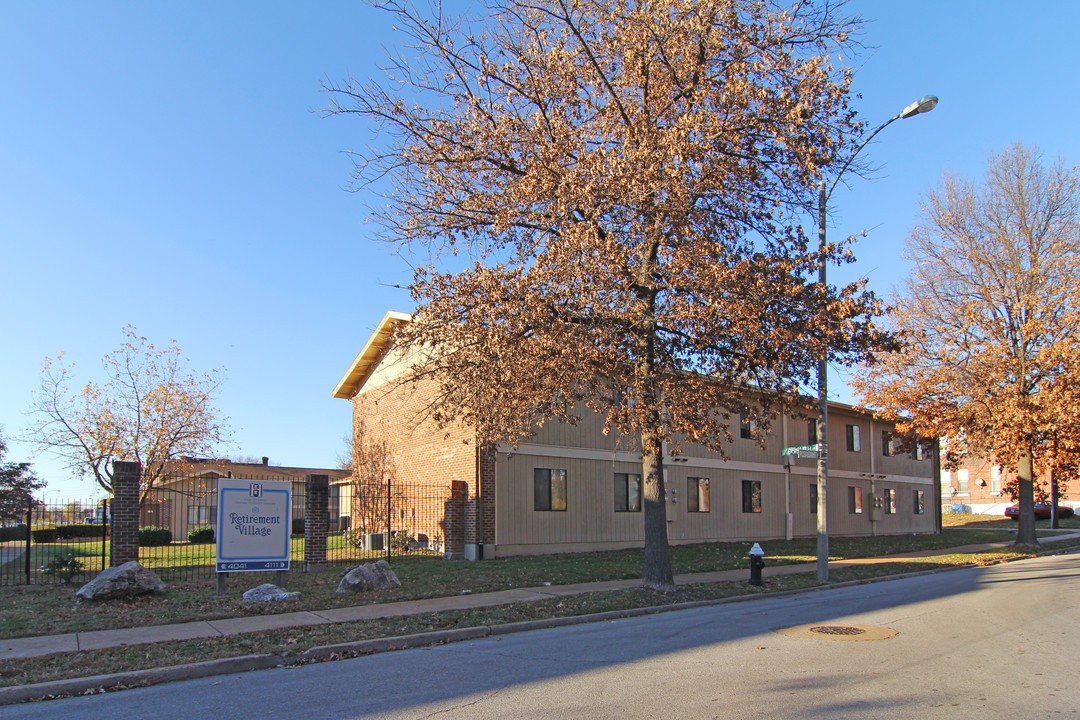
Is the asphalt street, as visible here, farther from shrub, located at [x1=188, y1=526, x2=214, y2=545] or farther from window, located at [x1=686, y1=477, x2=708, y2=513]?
shrub, located at [x1=188, y1=526, x2=214, y2=545]

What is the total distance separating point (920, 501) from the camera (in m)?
41.7

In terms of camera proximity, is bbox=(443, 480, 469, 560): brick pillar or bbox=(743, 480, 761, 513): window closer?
bbox=(443, 480, 469, 560): brick pillar

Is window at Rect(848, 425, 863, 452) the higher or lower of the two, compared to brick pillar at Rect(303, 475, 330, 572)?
higher

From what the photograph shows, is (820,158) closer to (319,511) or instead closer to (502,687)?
(502,687)

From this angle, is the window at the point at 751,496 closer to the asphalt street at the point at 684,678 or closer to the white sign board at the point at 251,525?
the asphalt street at the point at 684,678

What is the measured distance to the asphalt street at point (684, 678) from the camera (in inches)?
258

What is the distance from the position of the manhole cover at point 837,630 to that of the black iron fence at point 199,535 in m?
10.5

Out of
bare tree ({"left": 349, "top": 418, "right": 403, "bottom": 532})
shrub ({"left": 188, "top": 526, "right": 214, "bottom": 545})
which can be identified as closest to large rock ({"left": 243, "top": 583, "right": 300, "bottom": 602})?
bare tree ({"left": 349, "top": 418, "right": 403, "bottom": 532})

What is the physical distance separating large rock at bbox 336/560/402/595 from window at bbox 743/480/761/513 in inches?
735

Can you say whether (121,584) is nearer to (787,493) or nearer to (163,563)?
(163,563)

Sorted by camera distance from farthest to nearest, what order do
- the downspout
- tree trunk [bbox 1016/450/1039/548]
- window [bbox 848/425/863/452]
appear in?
window [bbox 848/425/863/452], the downspout, tree trunk [bbox 1016/450/1039/548]

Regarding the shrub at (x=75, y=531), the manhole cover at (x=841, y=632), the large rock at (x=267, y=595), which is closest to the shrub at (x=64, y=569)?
the large rock at (x=267, y=595)

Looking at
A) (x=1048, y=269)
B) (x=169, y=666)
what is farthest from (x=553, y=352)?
(x=1048, y=269)

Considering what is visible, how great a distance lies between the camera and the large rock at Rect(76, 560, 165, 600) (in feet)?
40.5
